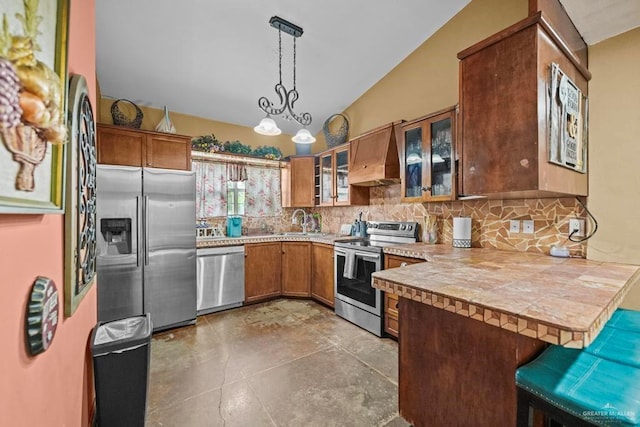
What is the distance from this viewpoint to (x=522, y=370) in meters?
1.03

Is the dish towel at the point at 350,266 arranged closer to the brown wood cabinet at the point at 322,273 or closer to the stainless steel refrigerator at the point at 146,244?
the brown wood cabinet at the point at 322,273

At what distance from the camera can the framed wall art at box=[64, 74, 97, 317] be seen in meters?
1.07

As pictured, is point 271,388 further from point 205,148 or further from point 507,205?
point 205,148

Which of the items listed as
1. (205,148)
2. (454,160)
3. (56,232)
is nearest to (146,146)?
(205,148)

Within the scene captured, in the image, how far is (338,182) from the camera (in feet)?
12.7

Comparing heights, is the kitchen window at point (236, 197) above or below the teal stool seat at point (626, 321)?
above

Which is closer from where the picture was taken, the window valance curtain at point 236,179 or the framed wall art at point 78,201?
the framed wall art at point 78,201

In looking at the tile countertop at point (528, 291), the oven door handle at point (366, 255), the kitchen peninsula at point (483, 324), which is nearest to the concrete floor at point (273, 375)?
the kitchen peninsula at point (483, 324)

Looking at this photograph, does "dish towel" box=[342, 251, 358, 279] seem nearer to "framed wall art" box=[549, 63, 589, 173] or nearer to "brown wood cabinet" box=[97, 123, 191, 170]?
"framed wall art" box=[549, 63, 589, 173]

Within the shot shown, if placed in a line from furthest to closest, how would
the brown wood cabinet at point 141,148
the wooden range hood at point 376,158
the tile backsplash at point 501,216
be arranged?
the wooden range hood at point 376,158, the brown wood cabinet at point 141,148, the tile backsplash at point 501,216

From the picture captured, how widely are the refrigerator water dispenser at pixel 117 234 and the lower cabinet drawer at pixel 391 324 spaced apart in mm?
2734

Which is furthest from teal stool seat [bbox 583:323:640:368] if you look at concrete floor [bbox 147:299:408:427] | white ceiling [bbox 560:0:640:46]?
white ceiling [bbox 560:0:640:46]

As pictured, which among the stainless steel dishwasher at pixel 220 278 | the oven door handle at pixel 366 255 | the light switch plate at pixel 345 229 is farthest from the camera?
the light switch plate at pixel 345 229

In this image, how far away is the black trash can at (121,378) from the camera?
4.78ft
